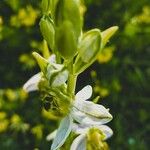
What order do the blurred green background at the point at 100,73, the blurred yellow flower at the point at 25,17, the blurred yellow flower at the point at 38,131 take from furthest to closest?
the blurred yellow flower at the point at 25,17 < the blurred green background at the point at 100,73 < the blurred yellow flower at the point at 38,131

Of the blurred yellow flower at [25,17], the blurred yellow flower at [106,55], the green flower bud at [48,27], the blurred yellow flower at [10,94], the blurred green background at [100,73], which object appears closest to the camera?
the green flower bud at [48,27]

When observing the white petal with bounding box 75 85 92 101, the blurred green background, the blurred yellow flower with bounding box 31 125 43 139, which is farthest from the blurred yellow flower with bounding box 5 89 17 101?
the white petal with bounding box 75 85 92 101

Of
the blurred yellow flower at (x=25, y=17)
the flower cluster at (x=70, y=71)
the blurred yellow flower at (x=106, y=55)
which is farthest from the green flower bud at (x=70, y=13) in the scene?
the blurred yellow flower at (x=25, y=17)

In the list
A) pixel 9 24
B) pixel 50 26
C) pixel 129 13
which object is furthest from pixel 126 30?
pixel 50 26

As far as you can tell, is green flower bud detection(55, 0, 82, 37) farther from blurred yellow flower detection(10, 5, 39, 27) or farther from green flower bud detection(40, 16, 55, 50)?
blurred yellow flower detection(10, 5, 39, 27)

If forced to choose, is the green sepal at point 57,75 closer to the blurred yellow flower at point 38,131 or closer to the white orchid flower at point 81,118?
the white orchid flower at point 81,118

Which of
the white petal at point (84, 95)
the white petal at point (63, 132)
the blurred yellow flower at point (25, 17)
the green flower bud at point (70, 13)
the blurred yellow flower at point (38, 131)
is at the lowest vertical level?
the blurred yellow flower at point (38, 131)

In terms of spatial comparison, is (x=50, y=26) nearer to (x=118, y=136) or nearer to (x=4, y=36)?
(x=118, y=136)

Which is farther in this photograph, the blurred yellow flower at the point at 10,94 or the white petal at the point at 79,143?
the blurred yellow flower at the point at 10,94

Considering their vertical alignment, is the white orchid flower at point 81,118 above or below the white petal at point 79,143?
above
